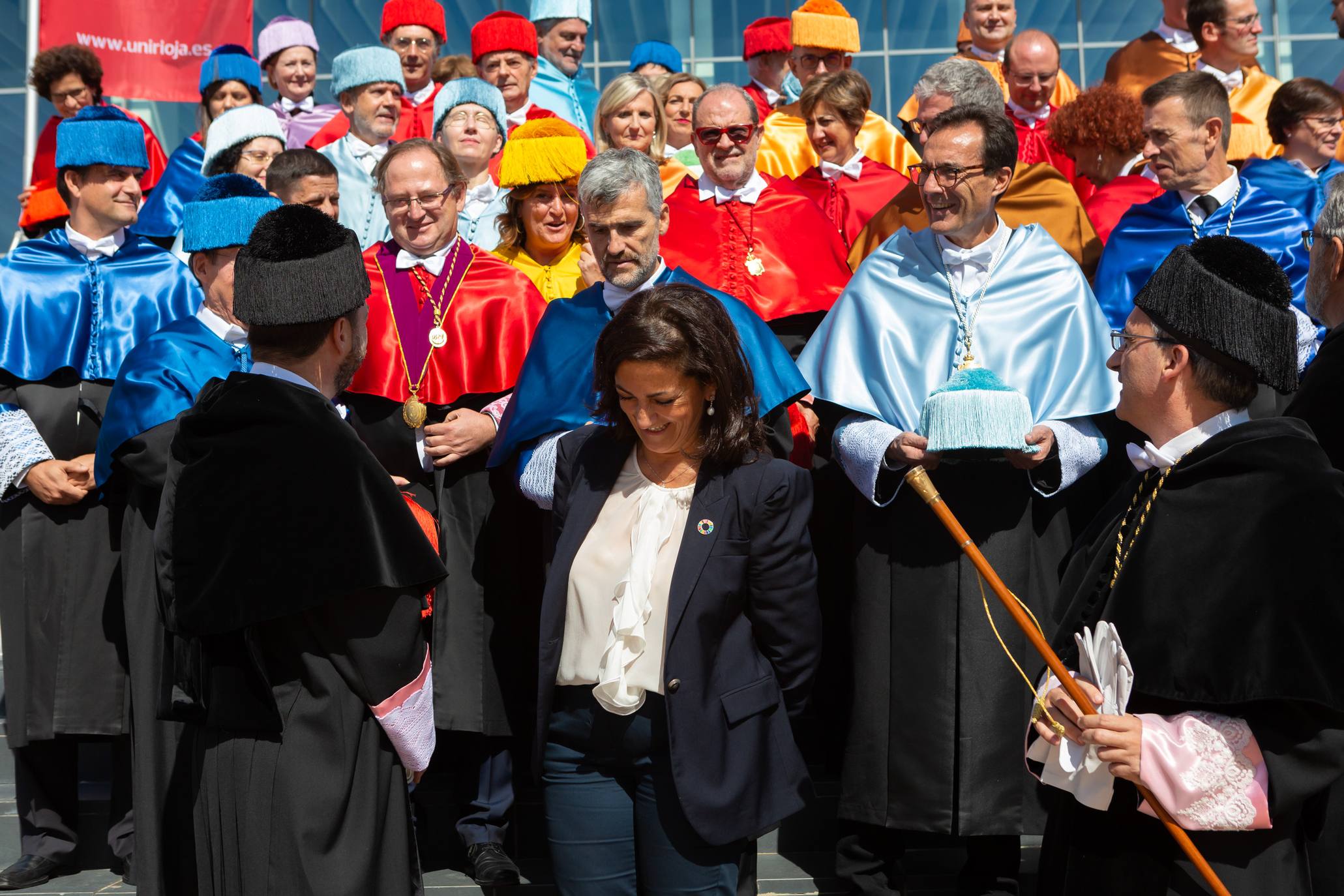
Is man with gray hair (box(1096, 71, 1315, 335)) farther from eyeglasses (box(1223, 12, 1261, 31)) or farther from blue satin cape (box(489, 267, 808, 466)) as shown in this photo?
eyeglasses (box(1223, 12, 1261, 31))

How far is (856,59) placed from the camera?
1439 cm

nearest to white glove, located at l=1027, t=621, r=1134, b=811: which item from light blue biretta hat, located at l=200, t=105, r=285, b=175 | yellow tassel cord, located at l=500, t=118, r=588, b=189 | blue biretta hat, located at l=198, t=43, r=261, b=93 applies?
yellow tassel cord, located at l=500, t=118, r=588, b=189

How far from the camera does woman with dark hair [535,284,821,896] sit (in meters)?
3.58

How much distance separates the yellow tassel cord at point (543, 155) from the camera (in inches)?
Result: 226

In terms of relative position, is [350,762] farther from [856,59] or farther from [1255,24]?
[856,59]

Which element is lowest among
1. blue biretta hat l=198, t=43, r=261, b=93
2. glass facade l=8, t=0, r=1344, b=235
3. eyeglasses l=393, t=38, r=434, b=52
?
blue biretta hat l=198, t=43, r=261, b=93

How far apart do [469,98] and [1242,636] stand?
17.8ft

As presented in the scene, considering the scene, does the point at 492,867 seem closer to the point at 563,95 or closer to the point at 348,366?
the point at 348,366

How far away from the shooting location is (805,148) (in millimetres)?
8094

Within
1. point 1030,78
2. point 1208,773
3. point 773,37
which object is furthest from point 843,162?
point 1208,773

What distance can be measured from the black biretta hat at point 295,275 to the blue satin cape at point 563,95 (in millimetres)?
5328

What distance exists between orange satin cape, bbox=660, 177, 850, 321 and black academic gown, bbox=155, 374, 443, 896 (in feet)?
9.47

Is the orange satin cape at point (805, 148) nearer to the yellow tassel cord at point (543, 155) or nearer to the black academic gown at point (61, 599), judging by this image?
the yellow tassel cord at point (543, 155)

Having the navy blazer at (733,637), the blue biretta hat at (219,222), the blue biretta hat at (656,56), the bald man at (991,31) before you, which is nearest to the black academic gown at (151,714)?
the blue biretta hat at (219,222)
